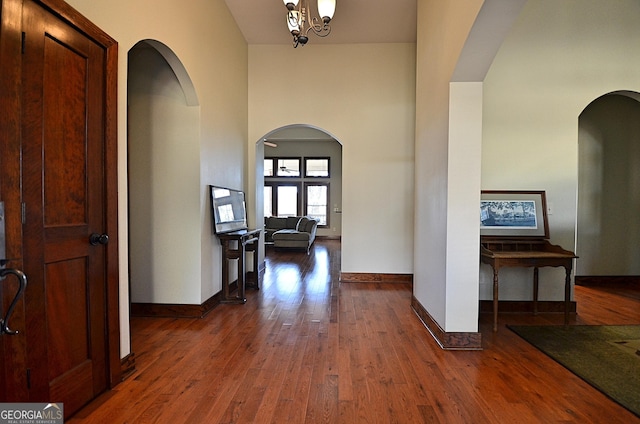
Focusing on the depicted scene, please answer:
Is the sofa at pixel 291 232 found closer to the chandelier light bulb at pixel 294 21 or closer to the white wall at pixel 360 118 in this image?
the white wall at pixel 360 118

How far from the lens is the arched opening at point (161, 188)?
3820mm

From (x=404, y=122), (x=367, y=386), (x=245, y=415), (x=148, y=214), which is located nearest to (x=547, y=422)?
(x=367, y=386)

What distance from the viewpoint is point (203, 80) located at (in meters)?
3.90

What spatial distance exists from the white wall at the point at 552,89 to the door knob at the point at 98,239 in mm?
3863

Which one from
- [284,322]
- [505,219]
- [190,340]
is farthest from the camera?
[505,219]

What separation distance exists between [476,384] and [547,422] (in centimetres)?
48

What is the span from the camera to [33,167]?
1.75m

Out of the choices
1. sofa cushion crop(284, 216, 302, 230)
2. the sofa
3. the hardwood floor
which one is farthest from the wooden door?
sofa cushion crop(284, 216, 302, 230)

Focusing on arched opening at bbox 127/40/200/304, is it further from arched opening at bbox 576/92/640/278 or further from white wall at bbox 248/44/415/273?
arched opening at bbox 576/92/640/278

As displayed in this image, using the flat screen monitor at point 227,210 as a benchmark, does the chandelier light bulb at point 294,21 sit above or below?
above

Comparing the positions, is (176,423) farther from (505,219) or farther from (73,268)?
(505,219)

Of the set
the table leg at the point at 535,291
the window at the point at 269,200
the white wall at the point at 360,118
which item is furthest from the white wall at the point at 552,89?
the window at the point at 269,200

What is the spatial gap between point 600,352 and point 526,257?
95 centimetres

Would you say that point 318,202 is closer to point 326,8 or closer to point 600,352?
point 326,8
